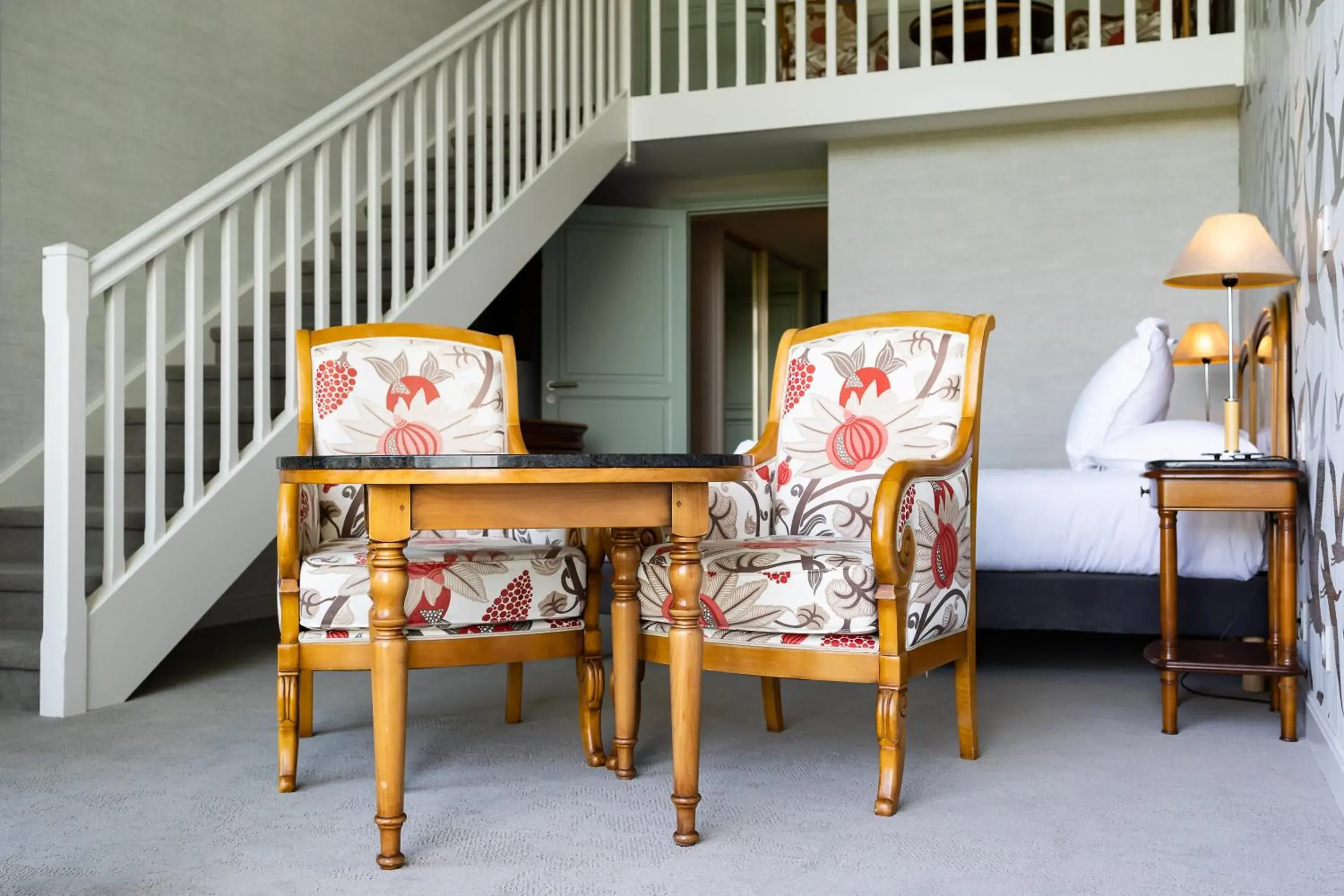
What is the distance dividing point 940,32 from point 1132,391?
108 inches

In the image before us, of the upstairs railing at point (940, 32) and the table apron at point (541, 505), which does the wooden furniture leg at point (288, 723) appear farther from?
the upstairs railing at point (940, 32)

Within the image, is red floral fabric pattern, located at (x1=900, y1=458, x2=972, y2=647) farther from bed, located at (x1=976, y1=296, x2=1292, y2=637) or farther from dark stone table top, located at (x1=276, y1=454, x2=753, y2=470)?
bed, located at (x1=976, y1=296, x2=1292, y2=637)

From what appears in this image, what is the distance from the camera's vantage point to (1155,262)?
5.34 m

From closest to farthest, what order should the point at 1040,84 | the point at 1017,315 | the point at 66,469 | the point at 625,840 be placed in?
1. the point at 625,840
2. the point at 66,469
3. the point at 1040,84
4. the point at 1017,315

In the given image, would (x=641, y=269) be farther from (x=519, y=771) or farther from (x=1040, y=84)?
(x=519, y=771)

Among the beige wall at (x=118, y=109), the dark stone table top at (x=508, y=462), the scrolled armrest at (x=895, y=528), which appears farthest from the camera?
the beige wall at (x=118, y=109)

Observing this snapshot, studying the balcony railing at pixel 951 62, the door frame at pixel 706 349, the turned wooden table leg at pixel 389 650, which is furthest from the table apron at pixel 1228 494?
the door frame at pixel 706 349

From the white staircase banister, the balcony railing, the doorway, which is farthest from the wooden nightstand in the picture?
the doorway

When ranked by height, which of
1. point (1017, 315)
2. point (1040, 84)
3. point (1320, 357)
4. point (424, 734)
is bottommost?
point (424, 734)

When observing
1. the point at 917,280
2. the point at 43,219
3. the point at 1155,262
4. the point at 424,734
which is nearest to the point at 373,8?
the point at 43,219

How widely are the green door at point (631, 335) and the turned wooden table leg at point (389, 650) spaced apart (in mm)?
4513

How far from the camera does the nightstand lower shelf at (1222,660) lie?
2645mm

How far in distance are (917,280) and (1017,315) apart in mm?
509

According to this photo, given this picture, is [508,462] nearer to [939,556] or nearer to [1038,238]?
[939,556]
